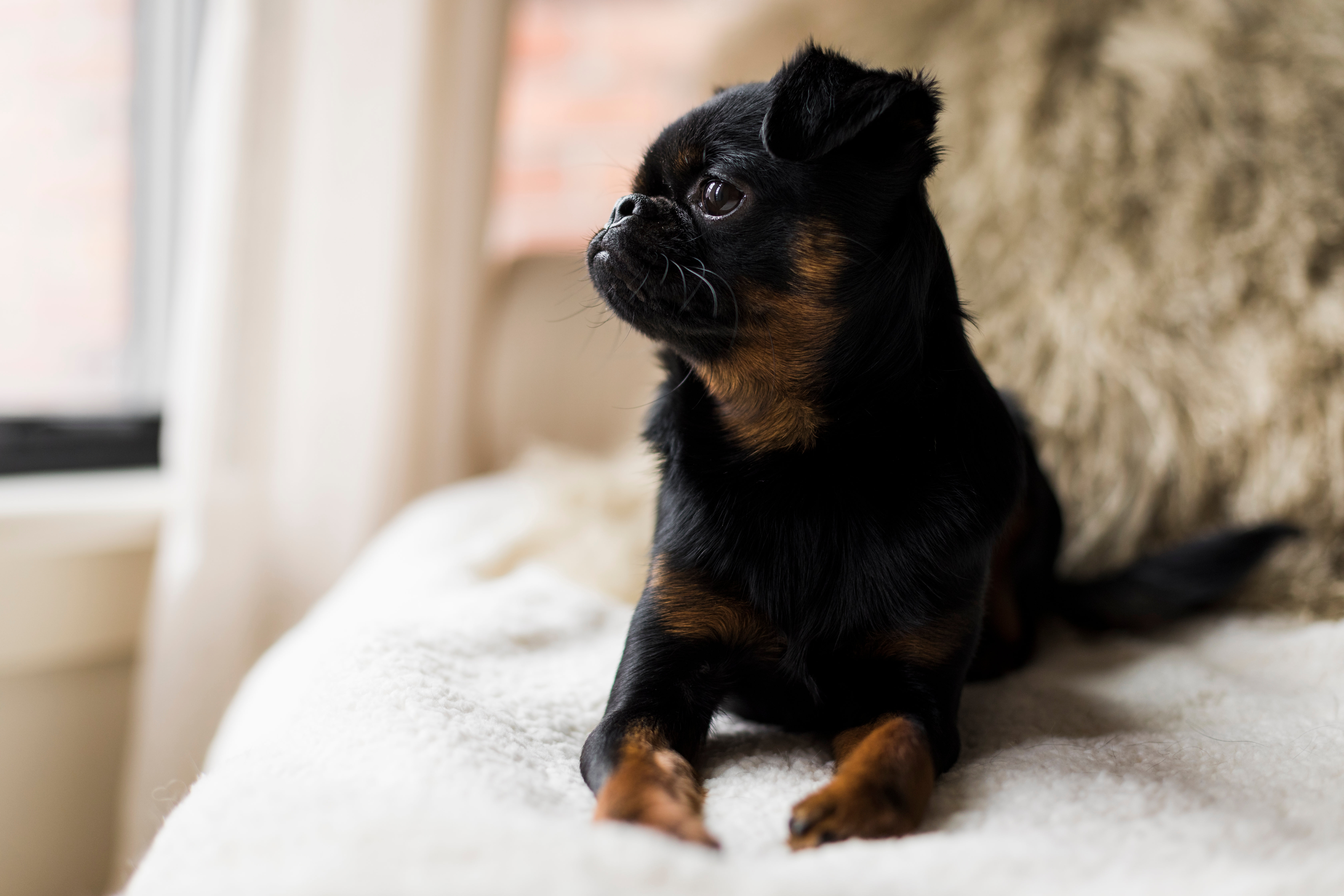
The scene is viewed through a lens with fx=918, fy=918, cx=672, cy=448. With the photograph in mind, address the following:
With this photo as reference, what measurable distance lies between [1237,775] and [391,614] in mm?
866

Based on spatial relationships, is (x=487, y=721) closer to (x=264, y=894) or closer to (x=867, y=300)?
(x=264, y=894)

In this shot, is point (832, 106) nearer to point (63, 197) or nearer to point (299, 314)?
point (299, 314)

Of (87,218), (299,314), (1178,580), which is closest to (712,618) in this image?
(1178,580)

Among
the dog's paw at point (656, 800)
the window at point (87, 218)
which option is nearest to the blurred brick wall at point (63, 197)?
the window at point (87, 218)

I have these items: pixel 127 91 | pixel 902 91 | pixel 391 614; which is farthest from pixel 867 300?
pixel 127 91

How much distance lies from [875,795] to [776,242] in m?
0.48

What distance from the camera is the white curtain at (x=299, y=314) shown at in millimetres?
1524

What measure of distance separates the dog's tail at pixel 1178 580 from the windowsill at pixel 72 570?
1533 millimetres

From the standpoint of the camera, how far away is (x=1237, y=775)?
0.75m

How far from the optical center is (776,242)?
0.84 metres

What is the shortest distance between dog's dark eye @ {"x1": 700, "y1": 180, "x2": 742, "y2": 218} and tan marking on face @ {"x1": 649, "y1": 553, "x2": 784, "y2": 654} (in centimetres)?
34

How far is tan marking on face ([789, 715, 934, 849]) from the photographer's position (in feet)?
2.06

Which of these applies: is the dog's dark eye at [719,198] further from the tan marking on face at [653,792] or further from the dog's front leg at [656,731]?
the tan marking on face at [653,792]

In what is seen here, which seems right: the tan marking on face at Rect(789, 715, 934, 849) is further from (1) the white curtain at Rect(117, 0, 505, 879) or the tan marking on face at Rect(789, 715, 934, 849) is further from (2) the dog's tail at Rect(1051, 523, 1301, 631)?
(1) the white curtain at Rect(117, 0, 505, 879)
